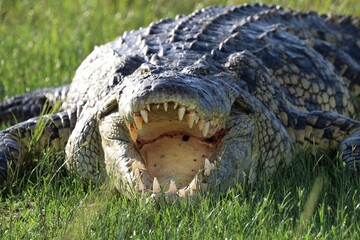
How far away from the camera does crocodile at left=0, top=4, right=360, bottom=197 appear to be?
520cm

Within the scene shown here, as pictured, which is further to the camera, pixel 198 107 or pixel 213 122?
pixel 213 122

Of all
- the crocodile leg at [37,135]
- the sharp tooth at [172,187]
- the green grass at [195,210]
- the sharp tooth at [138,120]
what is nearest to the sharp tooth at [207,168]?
the green grass at [195,210]

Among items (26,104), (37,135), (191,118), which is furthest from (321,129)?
(26,104)

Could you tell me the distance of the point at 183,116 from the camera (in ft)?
16.9

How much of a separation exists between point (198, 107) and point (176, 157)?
0.48 meters

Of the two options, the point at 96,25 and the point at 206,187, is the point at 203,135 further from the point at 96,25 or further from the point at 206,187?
the point at 96,25

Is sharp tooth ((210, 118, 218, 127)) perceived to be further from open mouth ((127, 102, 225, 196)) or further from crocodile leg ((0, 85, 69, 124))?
crocodile leg ((0, 85, 69, 124))

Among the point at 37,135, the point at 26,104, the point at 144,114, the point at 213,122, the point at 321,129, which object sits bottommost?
the point at 26,104

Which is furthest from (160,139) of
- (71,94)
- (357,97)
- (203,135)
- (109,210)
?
(357,97)

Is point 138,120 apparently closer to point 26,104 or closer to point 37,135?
point 37,135

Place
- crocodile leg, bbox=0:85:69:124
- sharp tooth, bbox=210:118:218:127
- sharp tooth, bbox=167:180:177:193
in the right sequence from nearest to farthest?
sharp tooth, bbox=167:180:177:193 → sharp tooth, bbox=210:118:218:127 → crocodile leg, bbox=0:85:69:124

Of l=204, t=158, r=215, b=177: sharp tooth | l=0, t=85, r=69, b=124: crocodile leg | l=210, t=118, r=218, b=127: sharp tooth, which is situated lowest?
l=0, t=85, r=69, b=124: crocodile leg

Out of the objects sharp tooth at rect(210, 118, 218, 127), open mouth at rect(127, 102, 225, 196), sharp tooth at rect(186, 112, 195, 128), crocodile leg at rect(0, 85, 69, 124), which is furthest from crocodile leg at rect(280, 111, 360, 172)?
crocodile leg at rect(0, 85, 69, 124)

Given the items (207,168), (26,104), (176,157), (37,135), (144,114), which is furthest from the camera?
(26,104)
